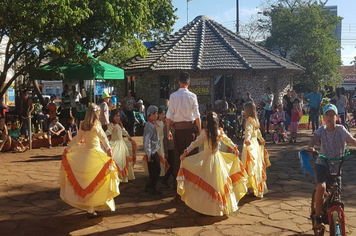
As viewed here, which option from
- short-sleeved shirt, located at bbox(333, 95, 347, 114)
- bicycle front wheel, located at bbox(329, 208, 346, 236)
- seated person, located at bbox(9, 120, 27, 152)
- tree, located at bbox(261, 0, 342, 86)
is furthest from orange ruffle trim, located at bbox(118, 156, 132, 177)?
tree, located at bbox(261, 0, 342, 86)

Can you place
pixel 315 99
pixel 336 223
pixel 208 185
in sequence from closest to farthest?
pixel 336 223
pixel 208 185
pixel 315 99

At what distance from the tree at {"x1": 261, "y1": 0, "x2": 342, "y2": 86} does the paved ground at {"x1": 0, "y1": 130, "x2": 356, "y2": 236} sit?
27.9 meters

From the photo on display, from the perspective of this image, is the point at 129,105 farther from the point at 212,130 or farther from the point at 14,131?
the point at 212,130

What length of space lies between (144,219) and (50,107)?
9.94m

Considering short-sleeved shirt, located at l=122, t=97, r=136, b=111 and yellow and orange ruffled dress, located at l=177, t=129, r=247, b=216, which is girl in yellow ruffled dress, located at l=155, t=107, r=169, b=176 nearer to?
yellow and orange ruffled dress, located at l=177, t=129, r=247, b=216

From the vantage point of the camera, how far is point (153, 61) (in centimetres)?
2103

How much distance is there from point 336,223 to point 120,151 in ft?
15.7

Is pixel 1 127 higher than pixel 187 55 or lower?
lower

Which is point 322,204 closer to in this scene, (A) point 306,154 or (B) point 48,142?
(A) point 306,154

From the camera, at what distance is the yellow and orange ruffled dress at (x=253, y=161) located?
7.03 m

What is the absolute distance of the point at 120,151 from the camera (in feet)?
27.5

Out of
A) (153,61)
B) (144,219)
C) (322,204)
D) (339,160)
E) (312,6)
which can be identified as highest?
(312,6)

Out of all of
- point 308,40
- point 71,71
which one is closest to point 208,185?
point 71,71

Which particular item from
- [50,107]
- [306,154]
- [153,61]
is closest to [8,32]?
[50,107]
